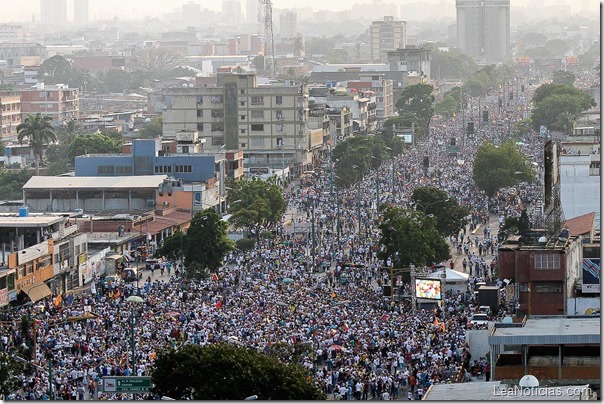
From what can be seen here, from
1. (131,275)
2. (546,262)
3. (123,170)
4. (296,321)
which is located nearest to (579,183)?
(131,275)

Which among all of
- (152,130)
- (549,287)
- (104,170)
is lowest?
(152,130)

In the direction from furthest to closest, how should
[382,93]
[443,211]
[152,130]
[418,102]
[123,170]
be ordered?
[382,93] < [418,102] < [152,130] < [123,170] < [443,211]

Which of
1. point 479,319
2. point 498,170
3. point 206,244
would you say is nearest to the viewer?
point 479,319

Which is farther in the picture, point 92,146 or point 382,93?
point 382,93

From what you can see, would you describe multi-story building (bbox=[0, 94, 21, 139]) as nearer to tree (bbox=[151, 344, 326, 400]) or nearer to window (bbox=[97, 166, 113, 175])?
window (bbox=[97, 166, 113, 175])

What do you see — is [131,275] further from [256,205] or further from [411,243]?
[256,205]

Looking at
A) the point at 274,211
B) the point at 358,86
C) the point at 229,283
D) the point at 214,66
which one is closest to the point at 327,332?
the point at 229,283

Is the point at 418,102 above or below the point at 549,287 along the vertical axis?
below

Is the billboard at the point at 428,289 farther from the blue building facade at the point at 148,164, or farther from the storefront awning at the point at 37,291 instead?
the blue building facade at the point at 148,164
